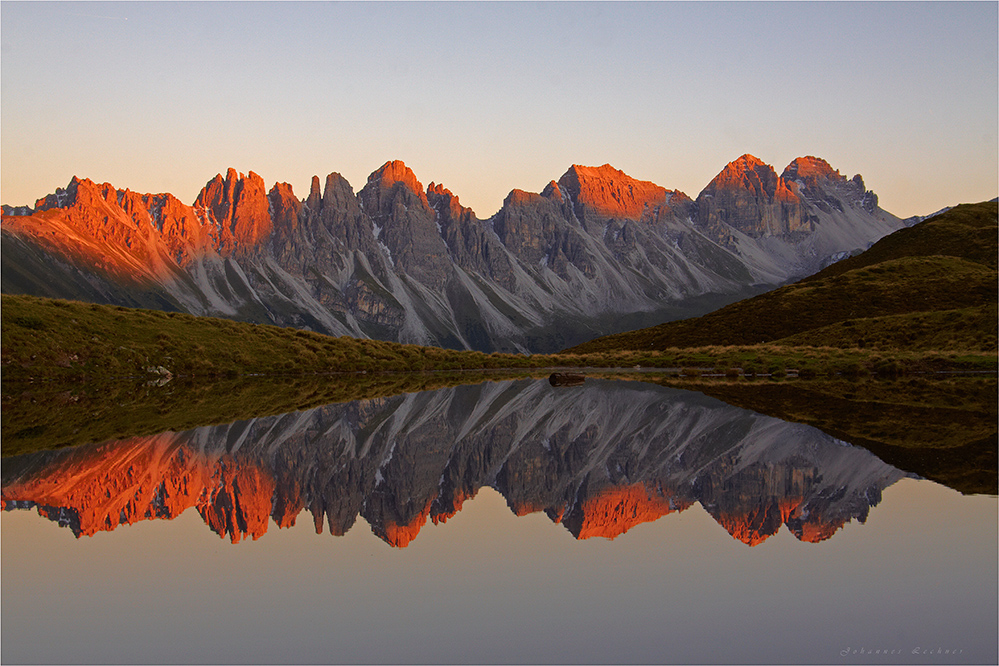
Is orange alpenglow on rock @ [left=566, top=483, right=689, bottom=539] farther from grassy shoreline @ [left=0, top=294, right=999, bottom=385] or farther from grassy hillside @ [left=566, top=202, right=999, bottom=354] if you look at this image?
grassy hillside @ [left=566, top=202, right=999, bottom=354]

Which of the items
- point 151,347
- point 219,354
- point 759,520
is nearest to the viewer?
point 759,520

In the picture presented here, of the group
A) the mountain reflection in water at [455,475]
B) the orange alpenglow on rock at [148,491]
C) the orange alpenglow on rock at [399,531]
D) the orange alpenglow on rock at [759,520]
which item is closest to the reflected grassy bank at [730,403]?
the mountain reflection in water at [455,475]

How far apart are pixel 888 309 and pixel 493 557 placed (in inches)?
4666

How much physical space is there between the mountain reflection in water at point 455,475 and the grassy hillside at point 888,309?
227ft

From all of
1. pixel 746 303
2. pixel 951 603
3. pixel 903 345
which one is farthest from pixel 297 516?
pixel 746 303

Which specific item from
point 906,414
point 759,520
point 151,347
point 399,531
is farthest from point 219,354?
point 759,520

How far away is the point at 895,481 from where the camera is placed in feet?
67.0

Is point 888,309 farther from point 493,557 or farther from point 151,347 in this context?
point 493,557

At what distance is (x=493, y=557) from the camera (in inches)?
578

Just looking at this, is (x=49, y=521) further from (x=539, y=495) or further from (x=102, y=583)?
(x=539, y=495)

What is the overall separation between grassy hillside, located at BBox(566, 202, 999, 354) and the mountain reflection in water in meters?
69.3

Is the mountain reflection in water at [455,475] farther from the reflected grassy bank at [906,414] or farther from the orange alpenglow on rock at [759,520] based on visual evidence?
the reflected grassy bank at [906,414]

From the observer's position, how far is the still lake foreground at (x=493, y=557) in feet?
34.9

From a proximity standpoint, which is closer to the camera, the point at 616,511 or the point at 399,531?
the point at 399,531
